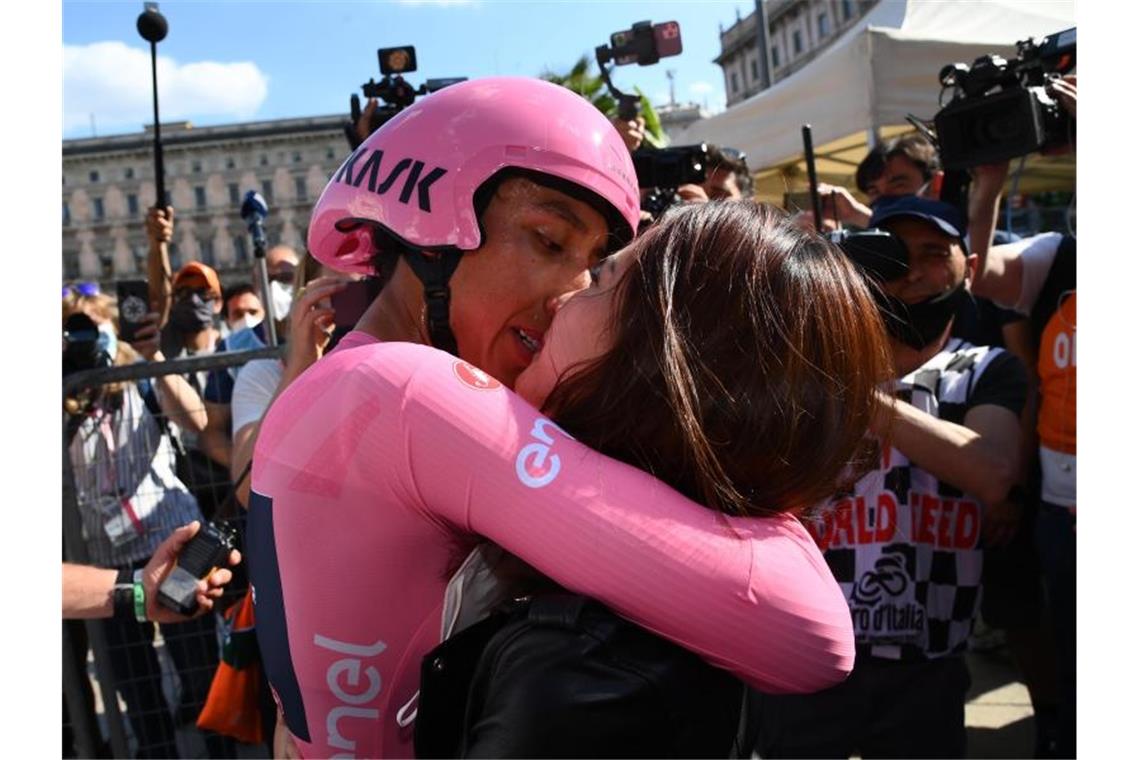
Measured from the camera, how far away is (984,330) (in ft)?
14.3

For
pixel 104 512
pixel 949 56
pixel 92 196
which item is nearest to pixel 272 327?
pixel 104 512

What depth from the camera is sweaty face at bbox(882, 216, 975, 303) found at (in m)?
3.10

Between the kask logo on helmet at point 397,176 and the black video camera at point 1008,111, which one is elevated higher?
the black video camera at point 1008,111

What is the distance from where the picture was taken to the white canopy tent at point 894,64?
6.31m

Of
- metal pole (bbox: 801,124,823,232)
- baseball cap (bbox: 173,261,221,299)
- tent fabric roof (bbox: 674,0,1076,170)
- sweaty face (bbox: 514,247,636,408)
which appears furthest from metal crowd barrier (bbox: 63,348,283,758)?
tent fabric roof (bbox: 674,0,1076,170)

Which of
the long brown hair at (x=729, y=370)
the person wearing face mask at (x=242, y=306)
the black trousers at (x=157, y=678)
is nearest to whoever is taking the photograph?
the long brown hair at (x=729, y=370)

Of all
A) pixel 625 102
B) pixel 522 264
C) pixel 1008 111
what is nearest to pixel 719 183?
pixel 625 102

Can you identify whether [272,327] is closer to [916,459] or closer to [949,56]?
[916,459]

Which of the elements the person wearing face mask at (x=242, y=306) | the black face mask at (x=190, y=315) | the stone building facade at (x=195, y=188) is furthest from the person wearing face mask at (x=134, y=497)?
the stone building facade at (x=195, y=188)

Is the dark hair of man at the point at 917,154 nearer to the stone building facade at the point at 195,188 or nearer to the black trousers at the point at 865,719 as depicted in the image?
the black trousers at the point at 865,719

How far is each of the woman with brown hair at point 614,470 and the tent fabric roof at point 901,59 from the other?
5244mm

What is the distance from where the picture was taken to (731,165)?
4.49m

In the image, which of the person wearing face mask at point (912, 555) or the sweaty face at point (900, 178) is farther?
the sweaty face at point (900, 178)

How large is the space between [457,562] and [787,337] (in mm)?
497
